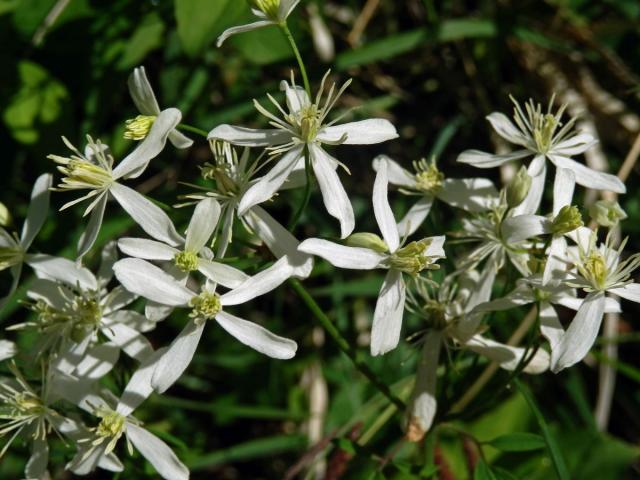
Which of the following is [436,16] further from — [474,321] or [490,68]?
[474,321]

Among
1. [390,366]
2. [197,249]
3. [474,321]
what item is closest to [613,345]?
[390,366]

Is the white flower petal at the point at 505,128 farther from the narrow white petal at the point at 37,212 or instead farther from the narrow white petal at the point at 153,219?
the narrow white petal at the point at 37,212

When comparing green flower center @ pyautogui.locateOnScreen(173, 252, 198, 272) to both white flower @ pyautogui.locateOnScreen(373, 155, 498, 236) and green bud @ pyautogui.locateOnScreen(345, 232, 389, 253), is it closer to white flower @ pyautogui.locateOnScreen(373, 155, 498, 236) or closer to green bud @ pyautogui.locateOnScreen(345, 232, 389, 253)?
green bud @ pyautogui.locateOnScreen(345, 232, 389, 253)

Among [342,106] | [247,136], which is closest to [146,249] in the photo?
[247,136]

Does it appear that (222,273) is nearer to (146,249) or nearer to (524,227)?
(146,249)

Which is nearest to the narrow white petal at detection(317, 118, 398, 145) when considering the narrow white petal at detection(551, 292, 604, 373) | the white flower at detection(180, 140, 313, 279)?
the white flower at detection(180, 140, 313, 279)

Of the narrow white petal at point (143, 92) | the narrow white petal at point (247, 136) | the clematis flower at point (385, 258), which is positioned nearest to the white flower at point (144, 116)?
the narrow white petal at point (143, 92)
